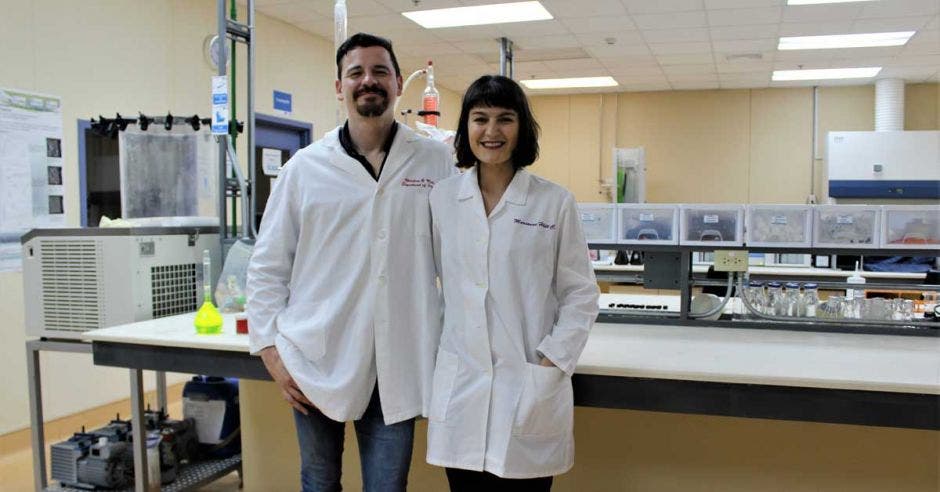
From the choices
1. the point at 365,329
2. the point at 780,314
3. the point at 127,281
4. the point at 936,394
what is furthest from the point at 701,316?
the point at 127,281

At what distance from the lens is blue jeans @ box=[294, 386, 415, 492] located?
1.61 m

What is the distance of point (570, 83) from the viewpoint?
8.54m

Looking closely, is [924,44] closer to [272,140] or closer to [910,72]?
[910,72]

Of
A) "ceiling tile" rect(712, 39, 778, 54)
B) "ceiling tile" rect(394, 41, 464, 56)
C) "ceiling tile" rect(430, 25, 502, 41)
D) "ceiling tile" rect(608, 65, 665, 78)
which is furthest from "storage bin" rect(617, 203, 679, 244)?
"ceiling tile" rect(608, 65, 665, 78)

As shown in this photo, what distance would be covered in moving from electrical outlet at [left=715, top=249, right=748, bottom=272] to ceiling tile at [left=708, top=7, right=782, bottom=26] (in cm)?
364

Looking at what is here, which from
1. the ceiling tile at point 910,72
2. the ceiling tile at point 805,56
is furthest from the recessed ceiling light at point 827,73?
the ceiling tile at point 805,56

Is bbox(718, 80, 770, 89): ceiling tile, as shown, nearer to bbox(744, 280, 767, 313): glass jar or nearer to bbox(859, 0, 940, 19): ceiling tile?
bbox(859, 0, 940, 19): ceiling tile

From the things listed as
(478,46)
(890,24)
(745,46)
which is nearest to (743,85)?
(745,46)

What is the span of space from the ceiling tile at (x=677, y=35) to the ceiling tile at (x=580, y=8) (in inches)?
29.7

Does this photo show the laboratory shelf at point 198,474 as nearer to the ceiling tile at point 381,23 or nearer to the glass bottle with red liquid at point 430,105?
the glass bottle with red liquid at point 430,105

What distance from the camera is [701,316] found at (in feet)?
7.79

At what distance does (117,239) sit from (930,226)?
268cm

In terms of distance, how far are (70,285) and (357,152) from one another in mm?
1542

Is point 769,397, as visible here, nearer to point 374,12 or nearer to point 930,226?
point 930,226
